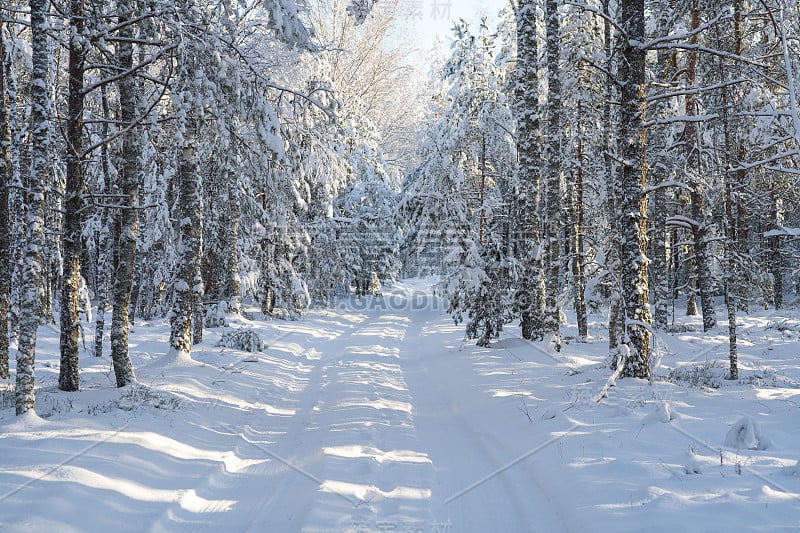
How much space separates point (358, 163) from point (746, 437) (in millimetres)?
28636

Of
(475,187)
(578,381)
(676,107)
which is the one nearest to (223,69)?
(578,381)

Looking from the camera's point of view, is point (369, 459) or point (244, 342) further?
point (244, 342)

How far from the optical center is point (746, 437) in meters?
5.70

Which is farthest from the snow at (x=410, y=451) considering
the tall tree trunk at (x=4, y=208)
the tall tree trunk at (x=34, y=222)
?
the tall tree trunk at (x=4, y=208)

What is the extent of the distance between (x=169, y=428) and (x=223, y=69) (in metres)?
5.84

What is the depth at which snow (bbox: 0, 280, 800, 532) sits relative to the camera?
4816 mm

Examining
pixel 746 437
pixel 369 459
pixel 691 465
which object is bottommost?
pixel 369 459

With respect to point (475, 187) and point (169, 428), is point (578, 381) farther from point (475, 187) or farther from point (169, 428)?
point (475, 187)

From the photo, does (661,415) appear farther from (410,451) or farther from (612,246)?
(612,246)

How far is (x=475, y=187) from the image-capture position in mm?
25719

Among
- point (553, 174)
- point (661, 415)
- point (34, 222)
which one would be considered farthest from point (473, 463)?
point (553, 174)

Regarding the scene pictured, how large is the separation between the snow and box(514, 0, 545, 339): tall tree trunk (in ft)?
9.19

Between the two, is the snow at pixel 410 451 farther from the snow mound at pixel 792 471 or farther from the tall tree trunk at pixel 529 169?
the tall tree trunk at pixel 529 169

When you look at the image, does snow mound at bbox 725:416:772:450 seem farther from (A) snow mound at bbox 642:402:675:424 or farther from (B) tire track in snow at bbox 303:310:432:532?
(B) tire track in snow at bbox 303:310:432:532
